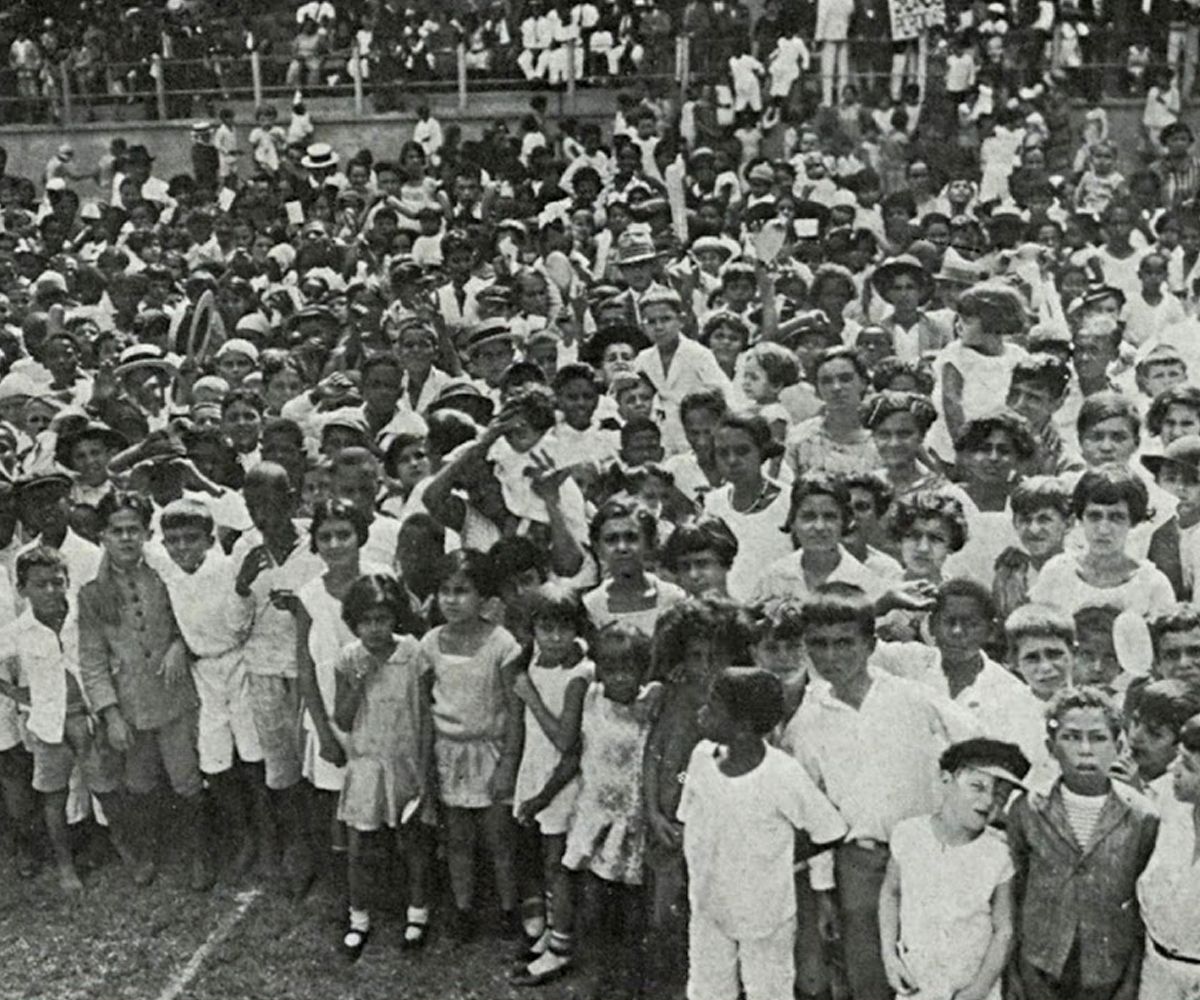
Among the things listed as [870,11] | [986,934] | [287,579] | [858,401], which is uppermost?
[870,11]

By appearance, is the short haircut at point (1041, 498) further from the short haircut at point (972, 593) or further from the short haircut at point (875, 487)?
the short haircut at point (972, 593)

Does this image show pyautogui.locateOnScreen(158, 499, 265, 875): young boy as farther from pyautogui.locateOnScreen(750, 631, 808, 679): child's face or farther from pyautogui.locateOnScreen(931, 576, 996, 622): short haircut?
pyautogui.locateOnScreen(931, 576, 996, 622): short haircut

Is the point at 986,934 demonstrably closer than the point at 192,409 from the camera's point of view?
Yes

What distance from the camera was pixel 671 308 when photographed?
8.48m

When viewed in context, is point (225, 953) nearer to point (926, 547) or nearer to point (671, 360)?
point (926, 547)

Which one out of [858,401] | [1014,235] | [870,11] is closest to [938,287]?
[1014,235]

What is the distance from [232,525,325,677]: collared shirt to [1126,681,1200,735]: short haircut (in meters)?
3.10

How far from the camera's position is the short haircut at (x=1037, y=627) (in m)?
4.92

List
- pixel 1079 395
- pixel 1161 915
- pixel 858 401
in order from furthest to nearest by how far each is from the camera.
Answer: pixel 1079 395
pixel 858 401
pixel 1161 915

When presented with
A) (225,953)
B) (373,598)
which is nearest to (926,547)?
(373,598)

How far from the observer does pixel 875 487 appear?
6.20m

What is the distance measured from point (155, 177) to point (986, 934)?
1977 centimetres

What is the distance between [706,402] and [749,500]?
82 cm

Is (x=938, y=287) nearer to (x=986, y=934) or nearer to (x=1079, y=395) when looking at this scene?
(x=1079, y=395)
